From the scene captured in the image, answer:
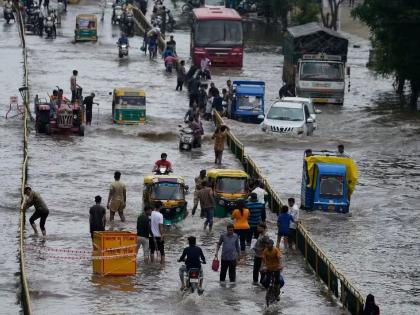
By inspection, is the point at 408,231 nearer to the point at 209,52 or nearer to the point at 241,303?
the point at 241,303

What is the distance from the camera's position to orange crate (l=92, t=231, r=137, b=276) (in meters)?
30.5

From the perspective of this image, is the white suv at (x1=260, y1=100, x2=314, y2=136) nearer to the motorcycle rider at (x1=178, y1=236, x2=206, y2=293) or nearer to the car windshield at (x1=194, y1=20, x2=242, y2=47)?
the car windshield at (x1=194, y1=20, x2=242, y2=47)

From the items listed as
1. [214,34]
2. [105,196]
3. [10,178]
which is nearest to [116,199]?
[105,196]

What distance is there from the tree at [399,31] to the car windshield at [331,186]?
65.2ft

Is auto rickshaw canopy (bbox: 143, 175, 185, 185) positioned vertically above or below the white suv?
above

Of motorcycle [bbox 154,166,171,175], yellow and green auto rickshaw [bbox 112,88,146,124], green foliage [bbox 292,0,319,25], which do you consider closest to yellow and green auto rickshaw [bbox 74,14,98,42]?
green foliage [bbox 292,0,319,25]

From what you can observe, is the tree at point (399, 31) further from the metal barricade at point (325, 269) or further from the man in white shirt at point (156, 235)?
the man in white shirt at point (156, 235)

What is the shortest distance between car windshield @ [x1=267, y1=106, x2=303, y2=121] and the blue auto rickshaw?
2.47m

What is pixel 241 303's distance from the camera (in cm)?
2911

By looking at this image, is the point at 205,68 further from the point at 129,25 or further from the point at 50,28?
the point at 129,25

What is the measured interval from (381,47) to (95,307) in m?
37.1

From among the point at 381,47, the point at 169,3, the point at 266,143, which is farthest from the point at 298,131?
the point at 169,3

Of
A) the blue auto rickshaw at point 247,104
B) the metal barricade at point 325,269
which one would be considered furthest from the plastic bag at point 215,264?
the blue auto rickshaw at point 247,104

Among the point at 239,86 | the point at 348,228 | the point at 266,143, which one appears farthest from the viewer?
the point at 239,86
